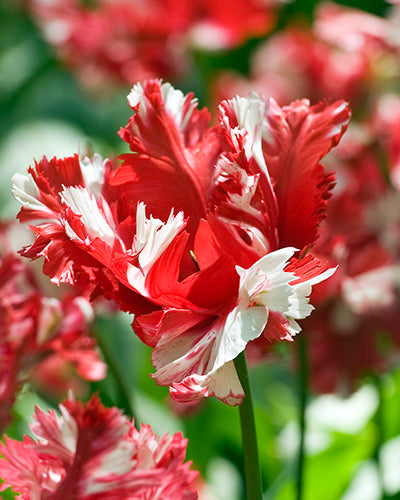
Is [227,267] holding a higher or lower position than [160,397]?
higher

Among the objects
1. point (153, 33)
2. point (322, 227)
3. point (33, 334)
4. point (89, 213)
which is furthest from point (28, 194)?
point (153, 33)

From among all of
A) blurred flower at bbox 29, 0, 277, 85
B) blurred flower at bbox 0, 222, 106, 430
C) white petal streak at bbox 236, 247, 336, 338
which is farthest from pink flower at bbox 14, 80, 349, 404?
blurred flower at bbox 29, 0, 277, 85

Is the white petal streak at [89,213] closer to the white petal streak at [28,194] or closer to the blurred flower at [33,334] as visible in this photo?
the white petal streak at [28,194]

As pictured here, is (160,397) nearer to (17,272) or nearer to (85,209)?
(17,272)

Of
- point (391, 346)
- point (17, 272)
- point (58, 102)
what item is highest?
point (17, 272)

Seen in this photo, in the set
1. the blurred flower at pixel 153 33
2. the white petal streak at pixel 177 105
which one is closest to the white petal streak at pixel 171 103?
the white petal streak at pixel 177 105

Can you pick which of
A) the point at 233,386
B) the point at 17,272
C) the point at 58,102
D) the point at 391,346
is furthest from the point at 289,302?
the point at 58,102

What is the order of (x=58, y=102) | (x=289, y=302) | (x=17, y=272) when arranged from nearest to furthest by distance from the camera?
(x=289, y=302), (x=17, y=272), (x=58, y=102)
